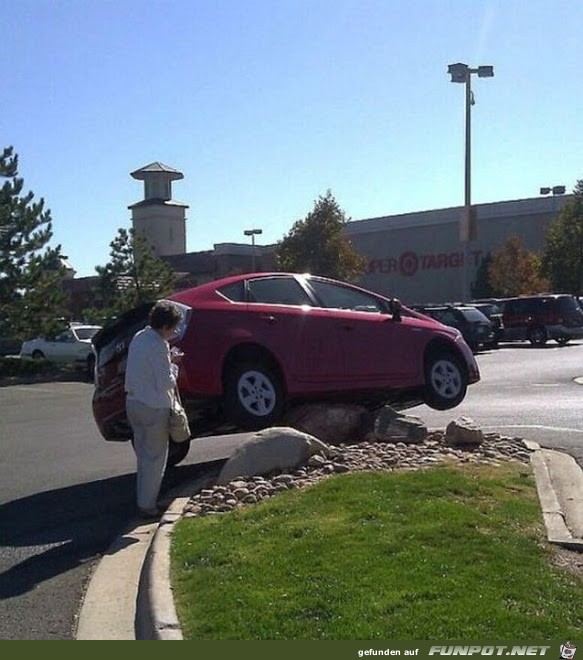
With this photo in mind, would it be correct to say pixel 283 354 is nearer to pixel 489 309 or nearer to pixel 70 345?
pixel 70 345

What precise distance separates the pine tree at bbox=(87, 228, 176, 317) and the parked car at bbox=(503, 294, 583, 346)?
470 inches

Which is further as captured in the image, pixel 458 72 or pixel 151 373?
pixel 458 72

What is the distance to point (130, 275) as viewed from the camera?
A: 31.9 m

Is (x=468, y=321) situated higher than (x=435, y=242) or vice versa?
(x=435, y=242)

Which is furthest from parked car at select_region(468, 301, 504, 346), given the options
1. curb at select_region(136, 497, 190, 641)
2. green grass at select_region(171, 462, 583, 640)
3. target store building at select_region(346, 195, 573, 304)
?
curb at select_region(136, 497, 190, 641)

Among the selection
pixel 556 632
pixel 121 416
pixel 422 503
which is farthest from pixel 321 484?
pixel 556 632

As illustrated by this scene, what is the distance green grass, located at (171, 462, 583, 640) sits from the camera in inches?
187

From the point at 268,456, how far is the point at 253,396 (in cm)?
101

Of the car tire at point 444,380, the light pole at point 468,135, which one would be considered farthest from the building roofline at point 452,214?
the car tire at point 444,380

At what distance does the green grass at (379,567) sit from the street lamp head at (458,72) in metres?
29.1

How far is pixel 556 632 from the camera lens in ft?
15.0

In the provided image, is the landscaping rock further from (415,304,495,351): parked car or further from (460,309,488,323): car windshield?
(460,309,488,323): car windshield

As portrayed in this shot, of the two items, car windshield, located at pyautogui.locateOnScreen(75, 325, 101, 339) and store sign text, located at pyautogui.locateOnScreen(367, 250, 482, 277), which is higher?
store sign text, located at pyautogui.locateOnScreen(367, 250, 482, 277)

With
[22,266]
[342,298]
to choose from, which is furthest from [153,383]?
[22,266]
